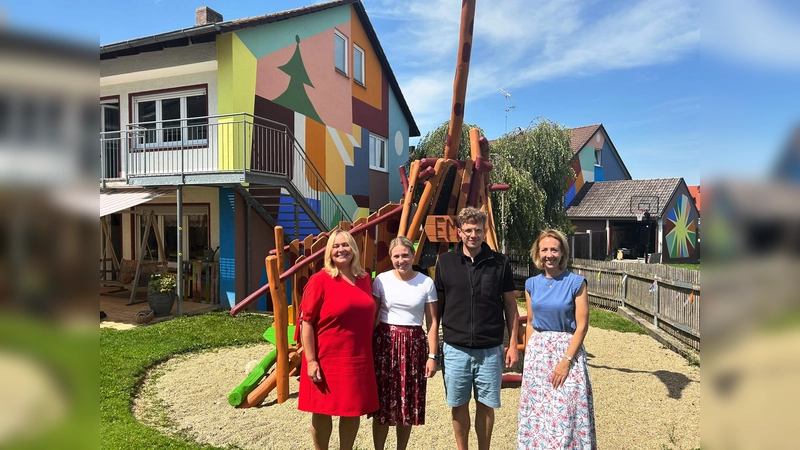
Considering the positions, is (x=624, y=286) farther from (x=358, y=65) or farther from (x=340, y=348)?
(x=358, y=65)

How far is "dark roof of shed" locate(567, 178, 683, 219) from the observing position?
2184 cm

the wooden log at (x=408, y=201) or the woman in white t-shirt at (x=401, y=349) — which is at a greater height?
the wooden log at (x=408, y=201)

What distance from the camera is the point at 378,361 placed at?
A: 3229 millimetres

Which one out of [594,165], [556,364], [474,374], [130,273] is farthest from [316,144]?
[594,165]

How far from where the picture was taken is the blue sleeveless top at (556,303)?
301 cm

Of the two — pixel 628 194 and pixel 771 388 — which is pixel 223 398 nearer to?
pixel 771 388

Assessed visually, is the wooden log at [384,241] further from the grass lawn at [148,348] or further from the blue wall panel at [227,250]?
the blue wall panel at [227,250]

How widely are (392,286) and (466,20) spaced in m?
3.63

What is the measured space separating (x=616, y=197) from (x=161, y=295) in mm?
20414

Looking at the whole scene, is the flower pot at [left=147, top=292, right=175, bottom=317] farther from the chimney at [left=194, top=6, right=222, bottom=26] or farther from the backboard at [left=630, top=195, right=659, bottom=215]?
the backboard at [left=630, top=195, right=659, bottom=215]

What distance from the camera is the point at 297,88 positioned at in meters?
11.6

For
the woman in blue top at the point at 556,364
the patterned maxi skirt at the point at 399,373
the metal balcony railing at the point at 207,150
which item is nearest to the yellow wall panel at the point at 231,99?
the metal balcony railing at the point at 207,150

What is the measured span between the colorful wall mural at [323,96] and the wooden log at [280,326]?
5988 mm

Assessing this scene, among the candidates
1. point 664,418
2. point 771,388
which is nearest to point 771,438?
point 771,388
